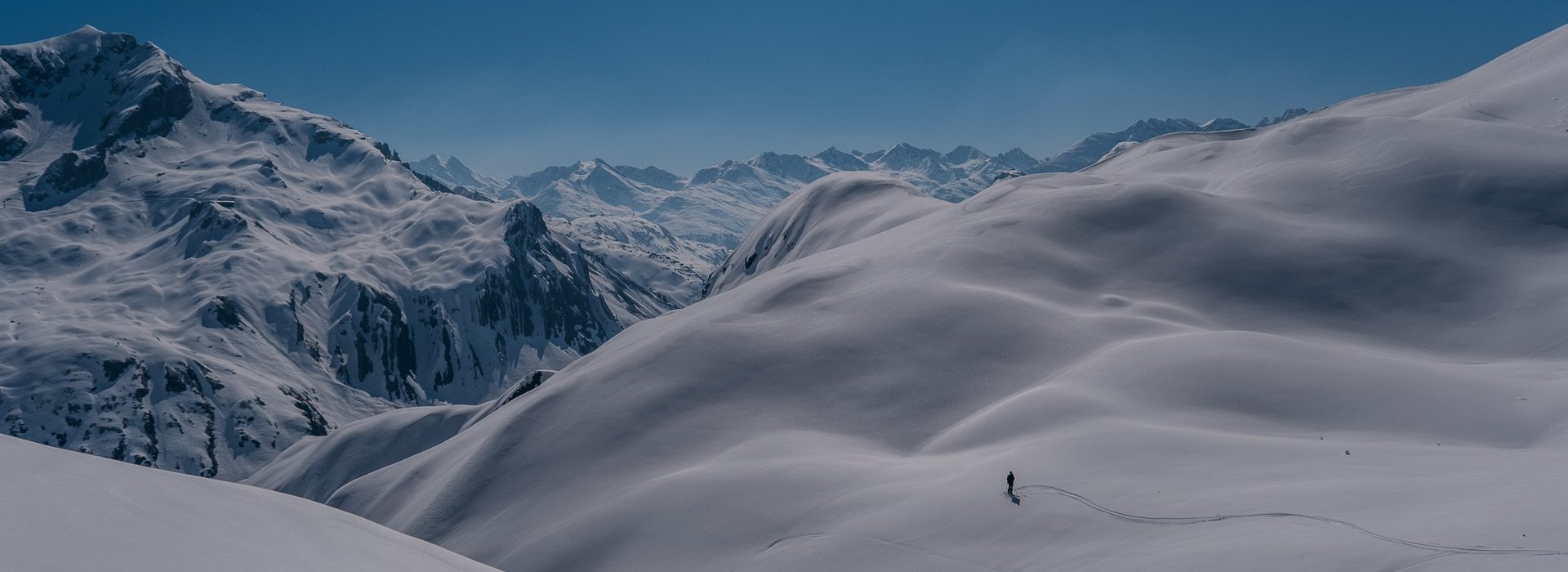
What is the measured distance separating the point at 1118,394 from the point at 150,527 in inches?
1531

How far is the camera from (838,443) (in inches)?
1843

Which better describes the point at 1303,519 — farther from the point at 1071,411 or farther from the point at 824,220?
the point at 824,220

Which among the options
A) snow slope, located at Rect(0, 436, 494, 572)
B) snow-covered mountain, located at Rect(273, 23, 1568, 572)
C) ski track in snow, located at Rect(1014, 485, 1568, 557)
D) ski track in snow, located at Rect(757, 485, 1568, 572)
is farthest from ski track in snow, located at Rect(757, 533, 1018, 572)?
snow slope, located at Rect(0, 436, 494, 572)

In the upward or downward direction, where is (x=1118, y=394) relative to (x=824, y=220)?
downward

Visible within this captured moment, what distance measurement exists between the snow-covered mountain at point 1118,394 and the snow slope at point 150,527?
674 inches

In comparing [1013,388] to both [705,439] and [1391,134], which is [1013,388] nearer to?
[705,439]

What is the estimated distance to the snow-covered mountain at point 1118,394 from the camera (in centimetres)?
2548

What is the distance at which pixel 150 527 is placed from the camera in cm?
1208

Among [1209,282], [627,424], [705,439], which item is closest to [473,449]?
[627,424]

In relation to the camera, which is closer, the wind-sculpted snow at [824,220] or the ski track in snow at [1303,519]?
the ski track in snow at [1303,519]

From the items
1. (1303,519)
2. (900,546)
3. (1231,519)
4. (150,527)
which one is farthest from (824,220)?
(150,527)

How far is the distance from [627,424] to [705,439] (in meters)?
6.86

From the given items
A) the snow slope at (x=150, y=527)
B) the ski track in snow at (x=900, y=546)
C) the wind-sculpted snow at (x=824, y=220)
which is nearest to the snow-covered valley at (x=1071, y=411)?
the snow slope at (x=150, y=527)

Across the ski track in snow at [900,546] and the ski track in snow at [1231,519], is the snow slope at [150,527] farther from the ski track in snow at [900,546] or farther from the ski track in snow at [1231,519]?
the ski track in snow at [1231,519]
